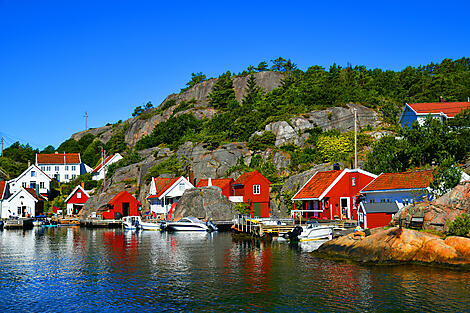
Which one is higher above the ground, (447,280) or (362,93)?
(362,93)

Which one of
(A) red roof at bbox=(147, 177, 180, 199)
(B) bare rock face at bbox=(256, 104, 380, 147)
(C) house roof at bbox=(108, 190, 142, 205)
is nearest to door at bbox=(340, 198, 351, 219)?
(B) bare rock face at bbox=(256, 104, 380, 147)

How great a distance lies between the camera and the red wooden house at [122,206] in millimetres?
93875

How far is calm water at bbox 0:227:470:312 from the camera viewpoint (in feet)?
80.9

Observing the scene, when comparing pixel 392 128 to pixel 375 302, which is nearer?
pixel 375 302

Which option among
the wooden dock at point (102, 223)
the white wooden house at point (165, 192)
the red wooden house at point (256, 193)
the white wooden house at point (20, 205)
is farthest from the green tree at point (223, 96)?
the white wooden house at point (20, 205)

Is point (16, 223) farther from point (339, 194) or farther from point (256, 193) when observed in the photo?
point (339, 194)

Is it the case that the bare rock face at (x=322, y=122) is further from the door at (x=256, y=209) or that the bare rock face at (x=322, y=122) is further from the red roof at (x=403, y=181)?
the red roof at (x=403, y=181)

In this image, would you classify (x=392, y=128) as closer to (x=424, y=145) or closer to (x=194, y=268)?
(x=424, y=145)

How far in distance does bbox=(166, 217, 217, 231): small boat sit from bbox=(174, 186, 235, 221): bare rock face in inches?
131

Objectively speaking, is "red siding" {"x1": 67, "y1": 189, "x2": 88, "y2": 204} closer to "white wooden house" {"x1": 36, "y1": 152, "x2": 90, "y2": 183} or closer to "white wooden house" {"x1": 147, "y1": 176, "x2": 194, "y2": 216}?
"white wooden house" {"x1": 147, "y1": 176, "x2": 194, "y2": 216}

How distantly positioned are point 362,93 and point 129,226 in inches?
2510

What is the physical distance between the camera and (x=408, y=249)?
35469 millimetres

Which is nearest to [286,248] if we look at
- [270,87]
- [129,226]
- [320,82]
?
[129,226]

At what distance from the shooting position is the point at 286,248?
48469mm
